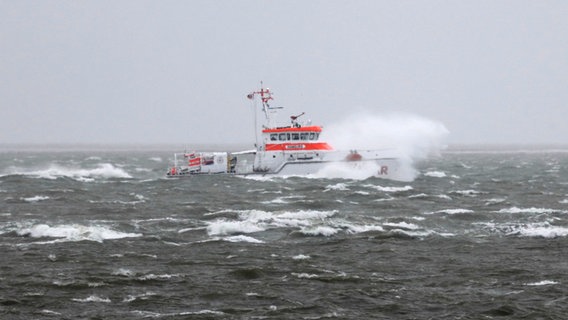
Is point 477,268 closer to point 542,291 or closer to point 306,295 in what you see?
point 542,291

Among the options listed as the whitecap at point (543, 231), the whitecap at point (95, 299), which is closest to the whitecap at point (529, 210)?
the whitecap at point (543, 231)

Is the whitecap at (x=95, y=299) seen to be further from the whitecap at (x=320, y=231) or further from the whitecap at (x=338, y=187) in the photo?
the whitecap at (x=338, y=187)

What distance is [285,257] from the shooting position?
91.5ft

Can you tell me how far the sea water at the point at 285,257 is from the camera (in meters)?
20.7

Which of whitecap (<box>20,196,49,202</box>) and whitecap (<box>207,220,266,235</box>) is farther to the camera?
whitecap (<box>20,196,49,202</box>)

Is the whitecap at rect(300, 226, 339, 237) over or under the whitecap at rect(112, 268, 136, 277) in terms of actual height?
over

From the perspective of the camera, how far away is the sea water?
68.0 feet

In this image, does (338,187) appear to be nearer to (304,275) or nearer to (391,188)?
(391,188)

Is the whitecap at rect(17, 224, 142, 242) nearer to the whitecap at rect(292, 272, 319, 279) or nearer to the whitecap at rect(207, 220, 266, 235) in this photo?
the whitecap at rect(207, 220, 266, 235)

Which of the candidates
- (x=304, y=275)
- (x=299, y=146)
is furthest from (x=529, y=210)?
(x=299, y=146)

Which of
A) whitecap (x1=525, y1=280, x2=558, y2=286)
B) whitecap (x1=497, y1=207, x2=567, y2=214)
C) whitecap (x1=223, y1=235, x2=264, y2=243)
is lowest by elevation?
whitecap (x1=525, y1=280, x2=558, y2=286)

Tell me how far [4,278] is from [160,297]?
19.5ft

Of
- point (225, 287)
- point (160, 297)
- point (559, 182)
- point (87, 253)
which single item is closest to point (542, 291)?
point (225, 287)

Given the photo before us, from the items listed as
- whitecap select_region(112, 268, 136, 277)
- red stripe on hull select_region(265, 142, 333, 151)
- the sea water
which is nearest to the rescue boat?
red stripe on hull select_region(265, 142, 333, 151)
